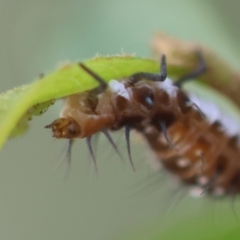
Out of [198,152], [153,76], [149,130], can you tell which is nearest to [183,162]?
[198,152]

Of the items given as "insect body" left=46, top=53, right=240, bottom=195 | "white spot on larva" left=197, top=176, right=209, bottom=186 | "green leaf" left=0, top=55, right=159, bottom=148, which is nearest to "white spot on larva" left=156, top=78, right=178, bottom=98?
"insect body" left=46, top=53, right=240, bottom=195

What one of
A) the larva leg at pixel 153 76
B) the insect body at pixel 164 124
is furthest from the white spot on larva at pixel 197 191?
the larva leg at pixel 153 76

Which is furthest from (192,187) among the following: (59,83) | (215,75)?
(59,83)

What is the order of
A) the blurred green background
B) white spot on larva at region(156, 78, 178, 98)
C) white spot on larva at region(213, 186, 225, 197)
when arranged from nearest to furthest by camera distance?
1. white spot on larva at region(156, 78, 178, 98)
2. white spot on larva at region(213, 186, 225, 197)
3. the blurred green background

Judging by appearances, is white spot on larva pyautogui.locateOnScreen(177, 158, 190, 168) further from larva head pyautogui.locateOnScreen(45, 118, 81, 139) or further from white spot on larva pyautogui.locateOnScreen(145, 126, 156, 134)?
larva head pyautogui.locateOnScreen(45, 118, 81, 139)

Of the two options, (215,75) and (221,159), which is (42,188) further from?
(215,75)

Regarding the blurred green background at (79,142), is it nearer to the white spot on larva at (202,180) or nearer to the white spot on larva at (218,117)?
the white spot on larva at (202,180)
